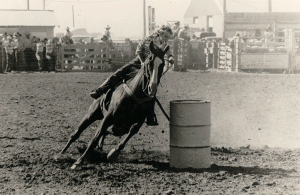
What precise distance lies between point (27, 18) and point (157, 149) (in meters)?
27.3

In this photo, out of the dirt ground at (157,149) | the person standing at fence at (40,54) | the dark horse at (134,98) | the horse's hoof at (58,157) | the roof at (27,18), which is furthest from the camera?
the roof at (27,18)

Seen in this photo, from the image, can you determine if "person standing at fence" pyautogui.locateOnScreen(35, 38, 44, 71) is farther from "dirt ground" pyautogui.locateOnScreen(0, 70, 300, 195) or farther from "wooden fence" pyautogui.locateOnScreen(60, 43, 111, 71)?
"dirt ground" pyautogui.locateOnScreen(0, 70, 300, 195)

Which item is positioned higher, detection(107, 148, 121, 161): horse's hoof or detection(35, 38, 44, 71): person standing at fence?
detection(35, 38, 44, 71): person standing at fence

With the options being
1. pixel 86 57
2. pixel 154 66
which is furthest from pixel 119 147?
pixel 86 57

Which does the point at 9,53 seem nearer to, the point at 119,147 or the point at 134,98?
the point at 119,147

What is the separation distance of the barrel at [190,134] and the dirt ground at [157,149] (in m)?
0.15

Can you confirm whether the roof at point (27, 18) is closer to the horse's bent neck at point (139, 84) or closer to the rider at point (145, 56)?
the rider at point (145, 56)

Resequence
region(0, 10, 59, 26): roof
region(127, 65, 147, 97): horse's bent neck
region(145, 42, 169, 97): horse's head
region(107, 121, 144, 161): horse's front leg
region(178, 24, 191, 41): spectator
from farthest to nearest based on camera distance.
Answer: region(0, 10, 59, 26): roof → region(178, 24, 191, 41): spectator → region(107, 121, 144, 161): horse's front leg → region(127, 65, 147, 97): horse's bent neck → region(145, 42, 169, 97): horse's head

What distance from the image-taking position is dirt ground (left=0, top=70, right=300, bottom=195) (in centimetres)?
557

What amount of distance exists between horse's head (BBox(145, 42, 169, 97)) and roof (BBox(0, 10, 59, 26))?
27.6m

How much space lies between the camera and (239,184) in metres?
5.57

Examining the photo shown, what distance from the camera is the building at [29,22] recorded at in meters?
32.0

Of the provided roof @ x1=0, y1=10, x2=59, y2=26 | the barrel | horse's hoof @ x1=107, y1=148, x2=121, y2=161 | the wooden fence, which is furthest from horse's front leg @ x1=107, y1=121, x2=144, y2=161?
roof @ x1=0, y1=10, x2=59, y2=26

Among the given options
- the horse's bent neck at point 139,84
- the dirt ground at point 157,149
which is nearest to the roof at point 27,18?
the dirt ground at point 157,149
